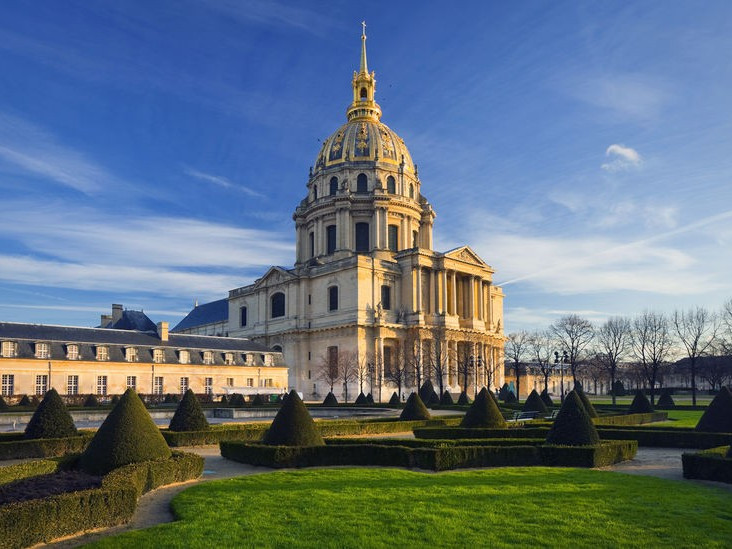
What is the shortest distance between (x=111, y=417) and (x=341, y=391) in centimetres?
5848

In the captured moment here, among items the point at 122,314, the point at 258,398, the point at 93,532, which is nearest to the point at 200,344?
the point at 258,398

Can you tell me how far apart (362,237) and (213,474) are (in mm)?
68154

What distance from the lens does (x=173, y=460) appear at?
14.5 m

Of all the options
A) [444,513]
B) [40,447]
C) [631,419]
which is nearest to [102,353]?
[40,447]

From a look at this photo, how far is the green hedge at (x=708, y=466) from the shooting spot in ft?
48.3

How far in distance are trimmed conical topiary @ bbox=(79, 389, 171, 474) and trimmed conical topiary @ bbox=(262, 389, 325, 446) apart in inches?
150

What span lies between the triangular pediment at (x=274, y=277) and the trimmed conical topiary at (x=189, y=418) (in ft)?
181

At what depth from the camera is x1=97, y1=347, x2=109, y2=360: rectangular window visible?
51.8 meters

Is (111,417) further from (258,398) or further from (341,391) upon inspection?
(341,391)

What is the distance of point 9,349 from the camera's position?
154ft

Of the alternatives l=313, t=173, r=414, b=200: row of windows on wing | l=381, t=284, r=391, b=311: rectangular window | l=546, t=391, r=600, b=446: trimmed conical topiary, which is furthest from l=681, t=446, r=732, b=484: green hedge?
l=313, t=173, r=414, b=200: row of windows on wing

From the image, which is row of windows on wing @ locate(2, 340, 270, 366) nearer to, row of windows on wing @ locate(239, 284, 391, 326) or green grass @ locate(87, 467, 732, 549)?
row of windows on wing @ locate(239, 284, 391, 326)

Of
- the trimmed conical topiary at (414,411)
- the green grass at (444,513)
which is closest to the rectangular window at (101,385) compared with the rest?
the trimmed conical topiary at (414,411)

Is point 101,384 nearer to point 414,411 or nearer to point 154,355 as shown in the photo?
point 154,355
